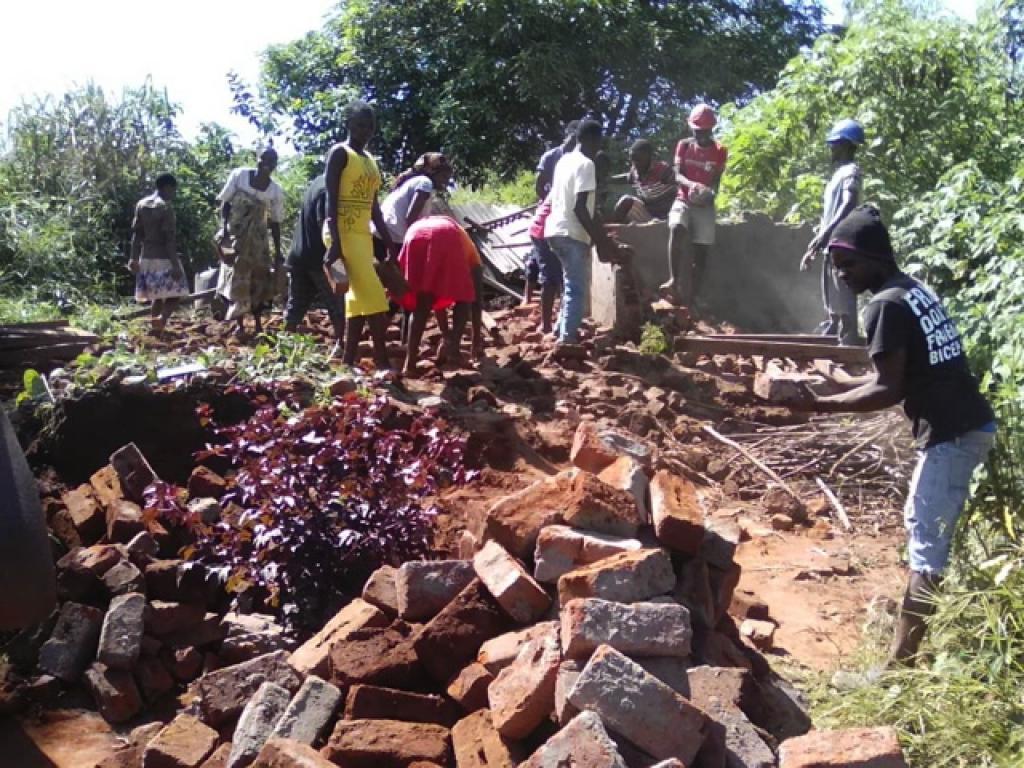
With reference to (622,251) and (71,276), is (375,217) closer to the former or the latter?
(622,251)

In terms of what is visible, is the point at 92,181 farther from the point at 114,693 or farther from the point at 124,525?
the point at 114,693

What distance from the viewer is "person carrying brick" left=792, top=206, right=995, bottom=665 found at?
12.5 feet

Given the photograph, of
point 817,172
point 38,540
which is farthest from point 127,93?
point 38,540

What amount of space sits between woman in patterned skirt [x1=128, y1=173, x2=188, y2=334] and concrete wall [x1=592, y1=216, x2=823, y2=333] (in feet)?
16.4

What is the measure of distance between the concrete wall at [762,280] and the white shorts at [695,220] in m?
1.09

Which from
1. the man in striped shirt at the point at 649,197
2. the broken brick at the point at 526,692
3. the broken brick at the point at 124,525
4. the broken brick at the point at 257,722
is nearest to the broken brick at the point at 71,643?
the broken brick at the point at 124,525

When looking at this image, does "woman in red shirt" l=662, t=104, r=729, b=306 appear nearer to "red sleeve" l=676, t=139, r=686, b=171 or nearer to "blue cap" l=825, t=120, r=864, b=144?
"red sleeve" l=676, t=139, r=686, b=171

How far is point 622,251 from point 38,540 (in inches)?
262

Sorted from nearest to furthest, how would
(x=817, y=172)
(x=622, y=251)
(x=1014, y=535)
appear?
(x=1014, y=535) < (x=622, y=251) < (x=817, y=172)

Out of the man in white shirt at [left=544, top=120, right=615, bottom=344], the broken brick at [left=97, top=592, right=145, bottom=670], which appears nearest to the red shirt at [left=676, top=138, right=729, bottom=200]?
the man in white shirt at [left=544, top=120, right=615, bottom=344]

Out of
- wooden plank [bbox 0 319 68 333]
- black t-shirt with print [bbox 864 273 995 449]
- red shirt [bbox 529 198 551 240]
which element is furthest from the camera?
red shirt [bbox 529 198 551 240]

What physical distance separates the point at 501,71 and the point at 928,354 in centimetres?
1375

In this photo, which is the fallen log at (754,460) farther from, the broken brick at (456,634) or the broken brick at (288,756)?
the broken brick at (288,756)

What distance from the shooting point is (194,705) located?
375cm
